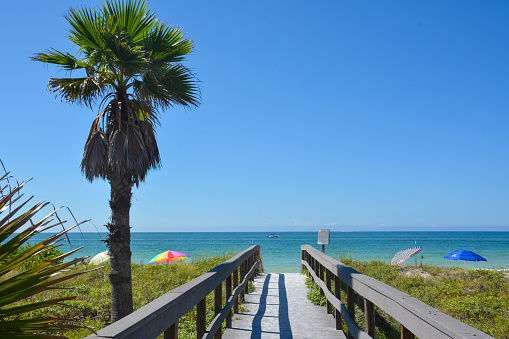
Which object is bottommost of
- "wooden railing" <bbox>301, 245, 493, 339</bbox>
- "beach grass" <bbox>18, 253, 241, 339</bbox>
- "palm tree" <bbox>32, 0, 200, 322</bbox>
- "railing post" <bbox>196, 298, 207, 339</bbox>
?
"beach grass" <bbox>18, 253, 241, 339</bbox>

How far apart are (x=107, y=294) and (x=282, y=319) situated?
5181mm

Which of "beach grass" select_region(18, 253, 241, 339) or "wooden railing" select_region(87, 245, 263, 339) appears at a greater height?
"wooden railing" select_region(87, 245, 263, 339)

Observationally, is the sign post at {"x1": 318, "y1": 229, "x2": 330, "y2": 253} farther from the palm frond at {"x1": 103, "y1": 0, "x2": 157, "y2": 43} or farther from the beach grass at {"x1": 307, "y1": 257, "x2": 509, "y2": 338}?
the palm frond at {"x1": 103, "y1": 0, "x2": 157, "y2": 43}

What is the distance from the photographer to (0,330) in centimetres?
158

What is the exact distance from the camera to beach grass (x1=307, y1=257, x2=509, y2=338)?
21.2 ft

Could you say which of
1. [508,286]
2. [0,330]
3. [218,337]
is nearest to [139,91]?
[218,337]

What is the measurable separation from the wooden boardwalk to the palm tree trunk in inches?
82.8

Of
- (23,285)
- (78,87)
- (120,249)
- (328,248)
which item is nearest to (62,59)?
(78,87)

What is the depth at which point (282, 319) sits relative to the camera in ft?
20.3

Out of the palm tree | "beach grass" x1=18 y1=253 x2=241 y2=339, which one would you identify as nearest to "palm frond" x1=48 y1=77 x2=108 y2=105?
the palm tree

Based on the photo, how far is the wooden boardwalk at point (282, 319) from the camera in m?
5.32

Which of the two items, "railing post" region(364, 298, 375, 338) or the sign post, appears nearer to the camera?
"railing post" region(364, 298, 375, 338)

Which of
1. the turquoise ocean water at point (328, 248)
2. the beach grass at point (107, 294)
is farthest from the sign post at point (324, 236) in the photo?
the beach grass at point (107, 294)

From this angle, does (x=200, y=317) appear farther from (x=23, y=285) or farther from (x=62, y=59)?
(x=62, y=59)
